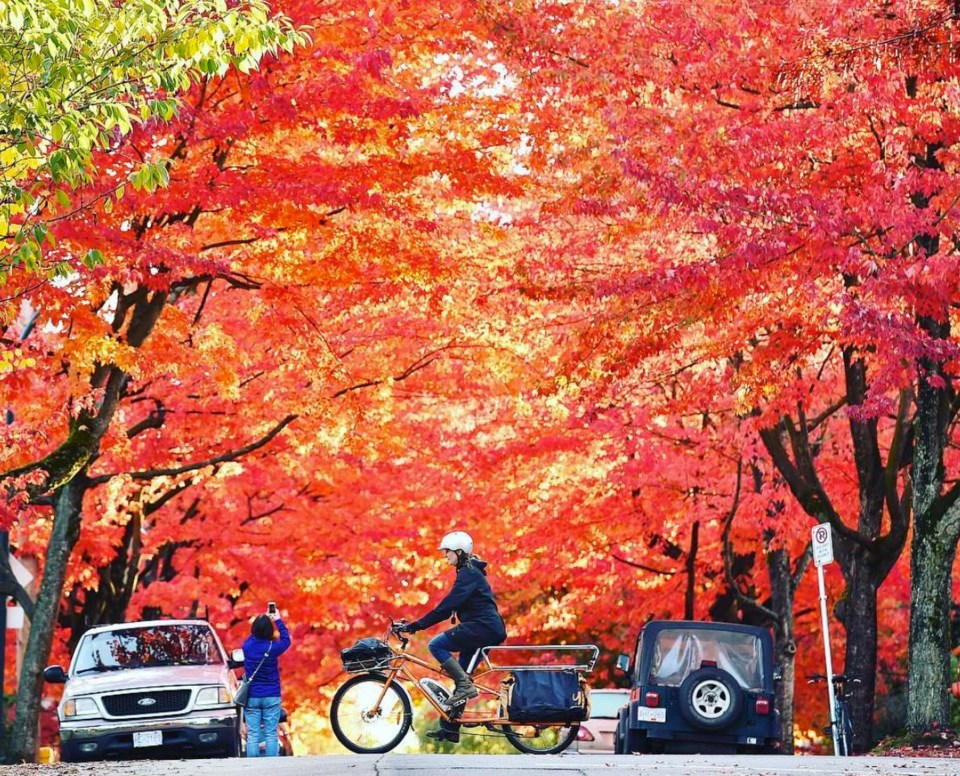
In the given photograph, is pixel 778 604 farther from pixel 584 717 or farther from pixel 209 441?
pixel 584 717

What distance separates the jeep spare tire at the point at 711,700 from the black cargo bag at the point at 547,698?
10.4 feet

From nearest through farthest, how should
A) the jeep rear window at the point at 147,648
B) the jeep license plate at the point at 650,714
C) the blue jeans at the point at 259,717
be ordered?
the blue jeans at the point at 259,717 < the jeep license plate at the point at 650,714 < the jeep rear window at the point at 147,648

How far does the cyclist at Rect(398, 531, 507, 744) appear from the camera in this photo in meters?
13.4

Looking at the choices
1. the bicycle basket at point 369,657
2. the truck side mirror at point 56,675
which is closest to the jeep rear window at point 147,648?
the truck side mirror at point 56,675

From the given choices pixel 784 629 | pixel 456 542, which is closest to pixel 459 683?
pixel 456 542

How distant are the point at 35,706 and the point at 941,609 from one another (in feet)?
39.9

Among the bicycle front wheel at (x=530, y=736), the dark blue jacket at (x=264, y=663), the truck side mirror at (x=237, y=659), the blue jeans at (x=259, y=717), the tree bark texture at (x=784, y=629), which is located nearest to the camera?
the bicycle front wheel at (x=530, y=736)

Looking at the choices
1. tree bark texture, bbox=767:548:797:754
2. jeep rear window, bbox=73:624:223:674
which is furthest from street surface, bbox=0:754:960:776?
tree bark texture, bbox=767:548:797:754

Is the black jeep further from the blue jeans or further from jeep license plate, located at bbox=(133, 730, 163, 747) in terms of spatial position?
jeep license plate, located at bbox=(133, 730, 163, 747)

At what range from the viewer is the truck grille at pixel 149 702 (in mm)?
17266

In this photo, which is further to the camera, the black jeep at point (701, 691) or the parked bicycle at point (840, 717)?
the parked bicycle at point (840, 717)

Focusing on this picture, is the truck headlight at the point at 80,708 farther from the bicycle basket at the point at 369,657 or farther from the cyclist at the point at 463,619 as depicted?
the cyclist at the point at 463,619

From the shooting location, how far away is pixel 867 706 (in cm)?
2072

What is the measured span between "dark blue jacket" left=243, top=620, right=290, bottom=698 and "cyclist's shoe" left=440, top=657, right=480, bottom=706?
3501 mm
